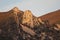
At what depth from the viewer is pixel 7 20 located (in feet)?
34.8

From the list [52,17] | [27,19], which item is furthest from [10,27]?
[52,17]

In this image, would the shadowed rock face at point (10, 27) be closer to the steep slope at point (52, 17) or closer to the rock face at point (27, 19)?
the rock face at point (27, 19)

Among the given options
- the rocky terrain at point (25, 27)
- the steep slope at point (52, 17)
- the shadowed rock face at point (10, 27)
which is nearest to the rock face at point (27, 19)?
Answer: the rocky terrain at point (25, 27)

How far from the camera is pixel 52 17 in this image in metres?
12.0

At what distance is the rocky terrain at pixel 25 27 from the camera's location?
998 centimetres

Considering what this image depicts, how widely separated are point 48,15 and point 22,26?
2505 mm

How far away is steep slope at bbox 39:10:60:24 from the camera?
1135 centimetres

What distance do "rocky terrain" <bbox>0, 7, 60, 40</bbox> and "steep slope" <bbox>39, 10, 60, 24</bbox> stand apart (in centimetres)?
38

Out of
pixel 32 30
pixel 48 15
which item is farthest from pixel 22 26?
pixel 48 15

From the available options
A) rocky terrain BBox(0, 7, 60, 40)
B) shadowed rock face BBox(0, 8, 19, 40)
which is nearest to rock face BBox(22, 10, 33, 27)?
rocky terrain BBox(0, 7, 60, 40)

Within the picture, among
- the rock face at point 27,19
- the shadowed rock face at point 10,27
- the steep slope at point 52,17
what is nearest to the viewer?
the shadowed rock face at point 10,27

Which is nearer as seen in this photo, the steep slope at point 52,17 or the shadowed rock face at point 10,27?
the shadowed rock face at point 10,27

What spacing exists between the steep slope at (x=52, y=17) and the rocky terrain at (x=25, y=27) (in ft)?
1.23

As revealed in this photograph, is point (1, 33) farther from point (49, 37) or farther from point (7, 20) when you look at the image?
point (49, 37)
